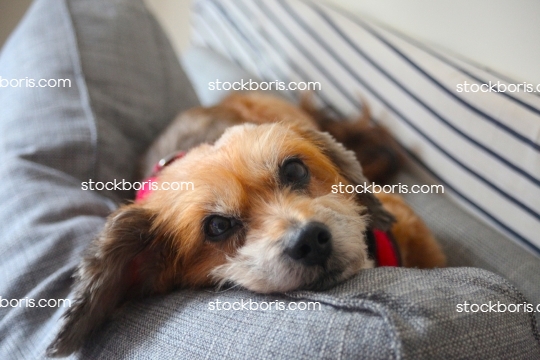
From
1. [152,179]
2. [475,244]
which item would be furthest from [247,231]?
[475,244]

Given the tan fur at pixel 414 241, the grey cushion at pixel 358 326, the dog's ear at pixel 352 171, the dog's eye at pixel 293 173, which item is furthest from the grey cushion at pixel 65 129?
the tan fur at pixel 414 241

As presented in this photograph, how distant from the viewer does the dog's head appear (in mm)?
1049

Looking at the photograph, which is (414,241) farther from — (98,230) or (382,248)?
(98,230)

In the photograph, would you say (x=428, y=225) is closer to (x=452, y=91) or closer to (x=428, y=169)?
(x=428, y=169)

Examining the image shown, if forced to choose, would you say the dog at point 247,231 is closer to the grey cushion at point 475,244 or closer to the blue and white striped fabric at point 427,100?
the grey cushion at point 475,244

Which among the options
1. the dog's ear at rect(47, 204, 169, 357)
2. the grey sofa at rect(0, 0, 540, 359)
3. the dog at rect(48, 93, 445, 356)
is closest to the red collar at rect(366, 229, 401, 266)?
the dog at rect(48, 93, 445, 356)

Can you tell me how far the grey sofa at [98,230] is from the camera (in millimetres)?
818

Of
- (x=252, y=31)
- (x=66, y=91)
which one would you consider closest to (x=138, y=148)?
(x=66, y=91)

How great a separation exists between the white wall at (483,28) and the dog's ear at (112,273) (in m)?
1.24

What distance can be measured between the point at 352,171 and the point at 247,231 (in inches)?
17.0

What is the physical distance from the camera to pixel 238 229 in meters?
1.22

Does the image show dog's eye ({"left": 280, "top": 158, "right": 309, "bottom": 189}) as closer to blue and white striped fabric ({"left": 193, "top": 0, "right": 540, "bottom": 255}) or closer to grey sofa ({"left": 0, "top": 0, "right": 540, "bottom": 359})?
grey sofa ({"left": 0, "top": 0, "right": 540, "bottom": 359})

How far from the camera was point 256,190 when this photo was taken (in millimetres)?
1243

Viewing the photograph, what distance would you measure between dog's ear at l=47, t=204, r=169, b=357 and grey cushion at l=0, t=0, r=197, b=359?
0.37 feet
